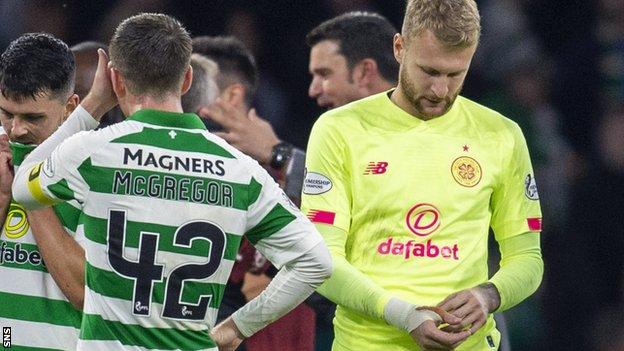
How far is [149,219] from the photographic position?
3.15 metres

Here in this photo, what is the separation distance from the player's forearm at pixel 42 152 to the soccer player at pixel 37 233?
30 mm

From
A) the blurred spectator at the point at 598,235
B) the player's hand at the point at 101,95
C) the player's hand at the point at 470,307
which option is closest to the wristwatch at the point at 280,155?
the blurred spectator at the point at 598,235

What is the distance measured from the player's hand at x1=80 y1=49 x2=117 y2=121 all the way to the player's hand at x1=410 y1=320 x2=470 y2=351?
1022 millimetres

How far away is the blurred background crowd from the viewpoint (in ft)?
19.2

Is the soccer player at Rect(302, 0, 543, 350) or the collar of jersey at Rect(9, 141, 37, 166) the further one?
the soccer player at Rect(302, 0, 543, 350)

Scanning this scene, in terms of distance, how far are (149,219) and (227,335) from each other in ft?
1.41

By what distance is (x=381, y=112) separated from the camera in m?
3.97

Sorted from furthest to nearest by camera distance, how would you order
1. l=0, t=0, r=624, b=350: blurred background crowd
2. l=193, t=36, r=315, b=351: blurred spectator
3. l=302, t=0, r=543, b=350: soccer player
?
l=0, t=0, r=624, b=350: blurred background crowd → l=193, t=36, r=315, b=351: blurred spectator → l=302, t=0, r=543, b=350: soccer player

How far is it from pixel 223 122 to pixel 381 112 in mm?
1831

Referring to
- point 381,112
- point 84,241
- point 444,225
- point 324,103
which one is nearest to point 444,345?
point 444,225

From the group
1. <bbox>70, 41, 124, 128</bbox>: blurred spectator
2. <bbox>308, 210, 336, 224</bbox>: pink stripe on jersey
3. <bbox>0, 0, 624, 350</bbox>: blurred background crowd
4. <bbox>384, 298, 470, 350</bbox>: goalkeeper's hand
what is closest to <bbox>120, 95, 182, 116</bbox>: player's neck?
<bbox>308, 210, 336, 224</bbox>: pink stripe on jersey

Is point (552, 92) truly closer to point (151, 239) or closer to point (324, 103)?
point (324, 103)

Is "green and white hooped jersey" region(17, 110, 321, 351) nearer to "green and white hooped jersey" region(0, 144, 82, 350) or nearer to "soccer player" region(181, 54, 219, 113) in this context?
"green and white hooped jersey" region(0, 144, 82, 350)

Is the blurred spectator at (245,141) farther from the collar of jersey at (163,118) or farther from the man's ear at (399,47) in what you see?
the collar of jersey at (163,118)
